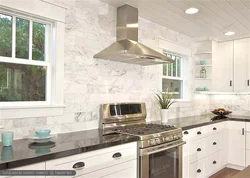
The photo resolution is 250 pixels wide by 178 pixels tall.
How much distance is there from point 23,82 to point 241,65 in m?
4.09

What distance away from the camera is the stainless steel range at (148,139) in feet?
7.42

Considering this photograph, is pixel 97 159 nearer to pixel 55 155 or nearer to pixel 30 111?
pixel 55 155

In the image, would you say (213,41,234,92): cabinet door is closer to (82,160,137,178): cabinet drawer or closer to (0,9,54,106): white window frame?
(82,160,137,178): cabinet drawer

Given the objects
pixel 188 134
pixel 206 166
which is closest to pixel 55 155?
pixel 188 134

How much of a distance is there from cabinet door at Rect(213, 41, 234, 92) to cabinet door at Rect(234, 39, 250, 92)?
10 cm

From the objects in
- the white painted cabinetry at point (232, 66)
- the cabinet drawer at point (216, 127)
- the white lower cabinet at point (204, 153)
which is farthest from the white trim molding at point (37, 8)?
the white painted cabinetry at point (232, 66)

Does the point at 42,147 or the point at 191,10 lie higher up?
the point at 191,10

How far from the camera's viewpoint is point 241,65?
437 centimetres

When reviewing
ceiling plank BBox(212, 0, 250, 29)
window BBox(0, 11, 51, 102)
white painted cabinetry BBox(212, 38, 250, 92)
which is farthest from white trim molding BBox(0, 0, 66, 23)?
white painted cabinetry BBox(212, 38, 250, 92)

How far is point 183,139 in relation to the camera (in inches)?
115

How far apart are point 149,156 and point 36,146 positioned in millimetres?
1159

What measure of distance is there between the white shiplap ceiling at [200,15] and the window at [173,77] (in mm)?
616

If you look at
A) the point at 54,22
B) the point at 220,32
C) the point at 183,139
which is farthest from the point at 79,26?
the point at 220,32

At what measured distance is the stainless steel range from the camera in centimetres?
226
